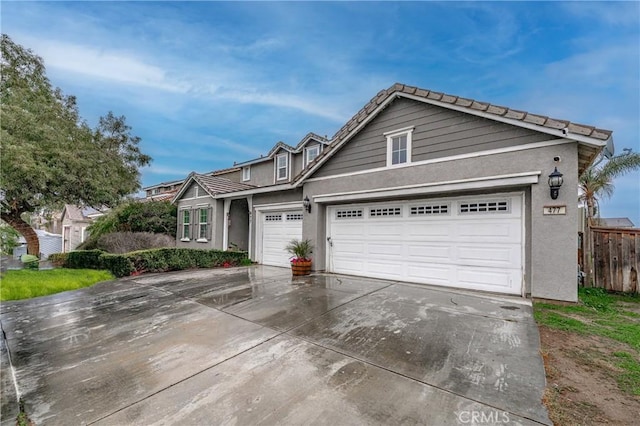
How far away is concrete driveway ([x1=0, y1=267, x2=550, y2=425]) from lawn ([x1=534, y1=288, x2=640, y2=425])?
0.18 m

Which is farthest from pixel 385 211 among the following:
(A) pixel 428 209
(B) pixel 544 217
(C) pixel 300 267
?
(B) pixel 544 217

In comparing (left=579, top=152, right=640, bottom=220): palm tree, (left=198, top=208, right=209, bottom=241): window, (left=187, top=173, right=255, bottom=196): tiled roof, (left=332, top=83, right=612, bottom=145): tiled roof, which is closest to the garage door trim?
(left=187, top=173, right=255, bottom=196): tiled roof

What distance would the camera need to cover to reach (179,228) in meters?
15.7

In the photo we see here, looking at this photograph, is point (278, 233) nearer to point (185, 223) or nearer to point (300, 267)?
point (300, 267)

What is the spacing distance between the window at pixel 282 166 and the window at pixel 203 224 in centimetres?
433

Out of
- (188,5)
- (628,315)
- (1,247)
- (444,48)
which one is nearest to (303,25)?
(188,5)

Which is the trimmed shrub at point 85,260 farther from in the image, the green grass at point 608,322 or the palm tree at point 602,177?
the palm tree at point 602,177

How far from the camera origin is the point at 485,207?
21.8ft

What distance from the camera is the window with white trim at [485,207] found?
21.1 ft

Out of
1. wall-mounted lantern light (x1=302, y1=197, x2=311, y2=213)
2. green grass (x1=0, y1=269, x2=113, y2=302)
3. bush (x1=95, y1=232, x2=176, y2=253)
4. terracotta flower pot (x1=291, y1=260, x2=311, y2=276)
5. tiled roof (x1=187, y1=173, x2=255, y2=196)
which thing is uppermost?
tiled roof (x1=187, y1=173, x2=255, y2=196)

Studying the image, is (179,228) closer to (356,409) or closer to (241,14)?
(241,14)

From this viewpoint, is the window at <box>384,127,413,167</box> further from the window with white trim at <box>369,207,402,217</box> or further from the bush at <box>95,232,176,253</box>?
the bush at <box>95,232,176,253</box>

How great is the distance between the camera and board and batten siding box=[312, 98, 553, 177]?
6348 mm

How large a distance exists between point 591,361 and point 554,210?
132 inches
